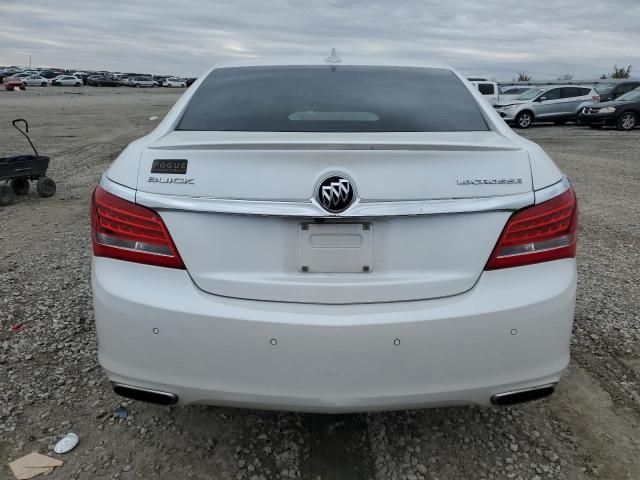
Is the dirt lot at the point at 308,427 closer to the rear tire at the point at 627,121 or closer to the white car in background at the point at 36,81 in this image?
the rear tire at the point at 627,121

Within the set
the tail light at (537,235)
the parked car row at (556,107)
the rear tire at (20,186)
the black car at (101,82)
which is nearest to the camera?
the tail light at (537,235)

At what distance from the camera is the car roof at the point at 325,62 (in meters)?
3.35

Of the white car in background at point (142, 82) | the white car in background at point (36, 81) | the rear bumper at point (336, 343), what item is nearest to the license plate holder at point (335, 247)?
the rear bumper at point (336, 343)

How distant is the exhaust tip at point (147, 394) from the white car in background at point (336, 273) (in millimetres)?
13

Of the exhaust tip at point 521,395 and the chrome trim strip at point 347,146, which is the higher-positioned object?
the chrome trim strip at point 347,146

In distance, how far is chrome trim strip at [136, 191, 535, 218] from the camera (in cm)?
198

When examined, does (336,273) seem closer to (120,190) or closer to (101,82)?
Result: (120,190)

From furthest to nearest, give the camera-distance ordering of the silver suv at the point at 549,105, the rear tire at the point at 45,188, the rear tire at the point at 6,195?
the silver suv at the point at 549,105, the rear tire at the point at 45,188, the rear tire at the point at 6,195

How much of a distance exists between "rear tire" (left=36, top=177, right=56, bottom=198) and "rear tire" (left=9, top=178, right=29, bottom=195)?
32cm

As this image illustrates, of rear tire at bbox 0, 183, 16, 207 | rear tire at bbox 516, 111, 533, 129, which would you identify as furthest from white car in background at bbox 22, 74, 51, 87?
rear tire at bbox 0, 183, 16, 207

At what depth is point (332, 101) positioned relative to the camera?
2.92 meters

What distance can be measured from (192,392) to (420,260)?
96cm

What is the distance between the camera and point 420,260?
205 cm

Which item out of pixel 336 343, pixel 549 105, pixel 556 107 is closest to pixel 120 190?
pixel 336 343
